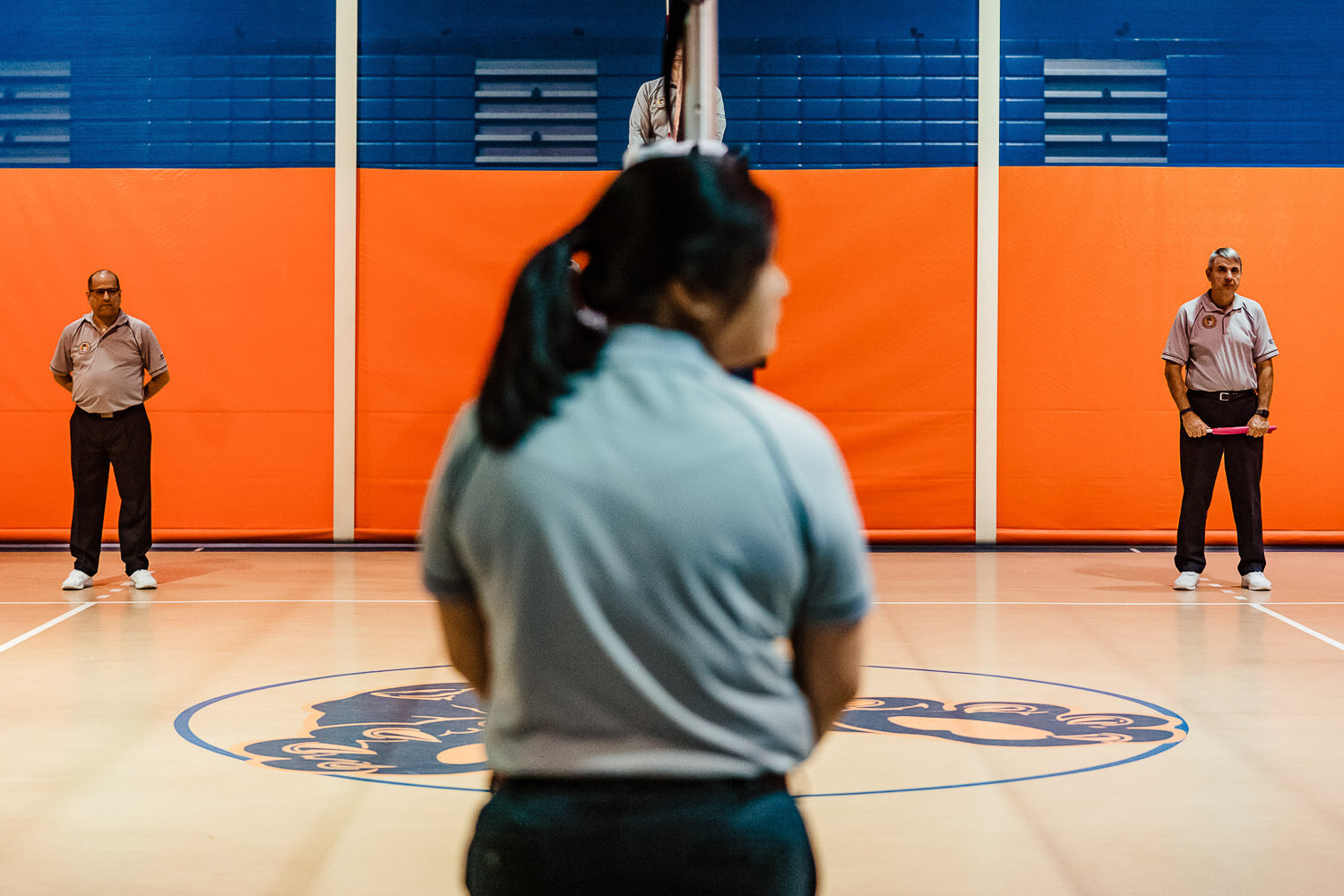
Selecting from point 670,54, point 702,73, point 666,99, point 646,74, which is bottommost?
point 702,73

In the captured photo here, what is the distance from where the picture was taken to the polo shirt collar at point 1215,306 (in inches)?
281

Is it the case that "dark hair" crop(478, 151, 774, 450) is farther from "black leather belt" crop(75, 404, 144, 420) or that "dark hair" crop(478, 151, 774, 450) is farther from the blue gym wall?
the blue gym wall

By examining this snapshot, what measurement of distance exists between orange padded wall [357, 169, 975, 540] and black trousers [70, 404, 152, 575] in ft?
7.90

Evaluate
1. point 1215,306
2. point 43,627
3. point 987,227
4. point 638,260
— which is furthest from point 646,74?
point 638,260

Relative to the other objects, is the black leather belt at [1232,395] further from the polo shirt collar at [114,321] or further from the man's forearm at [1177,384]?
the polo shirt collar at [114,321]

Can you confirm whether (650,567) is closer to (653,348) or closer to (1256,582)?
(653,348)

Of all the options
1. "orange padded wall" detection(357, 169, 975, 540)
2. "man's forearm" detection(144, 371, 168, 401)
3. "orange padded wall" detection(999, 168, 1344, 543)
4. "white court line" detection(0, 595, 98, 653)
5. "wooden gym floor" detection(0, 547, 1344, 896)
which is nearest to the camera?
"wooden gym floor" detection(0, 547, 1344, 896)

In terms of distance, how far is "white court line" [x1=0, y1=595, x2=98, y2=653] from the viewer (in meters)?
5.43

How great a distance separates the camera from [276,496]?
30.9 feet

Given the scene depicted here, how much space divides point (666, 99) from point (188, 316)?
638 centimetres

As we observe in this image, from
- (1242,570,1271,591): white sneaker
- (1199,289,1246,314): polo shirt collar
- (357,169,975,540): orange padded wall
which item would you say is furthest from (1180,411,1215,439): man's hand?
(357,169,975,540): orange padded wall

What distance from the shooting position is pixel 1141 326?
9258 mm

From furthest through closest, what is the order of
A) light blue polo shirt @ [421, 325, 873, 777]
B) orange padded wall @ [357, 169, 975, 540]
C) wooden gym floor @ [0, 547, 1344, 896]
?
orange padded wall @ [357, 169, 975, 540]
wooden gym floor @ [0, 547, 1344, 896]
light blue polo shirt @ [421, 325, 873, 777]

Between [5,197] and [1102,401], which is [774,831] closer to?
[1102,401]
